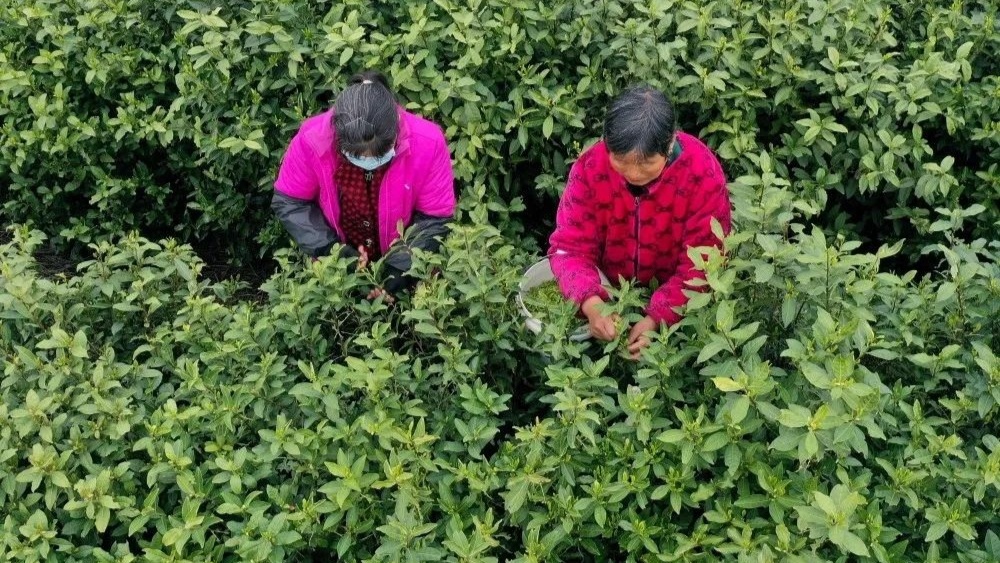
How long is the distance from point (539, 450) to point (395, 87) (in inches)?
68.4

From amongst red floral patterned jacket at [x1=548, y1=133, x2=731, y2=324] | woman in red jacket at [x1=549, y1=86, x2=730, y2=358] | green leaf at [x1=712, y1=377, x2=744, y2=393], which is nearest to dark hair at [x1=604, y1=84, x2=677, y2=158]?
woman in red jacket at [x1=549, y1=86, x2=730, y2=358]

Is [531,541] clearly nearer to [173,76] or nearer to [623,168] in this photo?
[623,168]

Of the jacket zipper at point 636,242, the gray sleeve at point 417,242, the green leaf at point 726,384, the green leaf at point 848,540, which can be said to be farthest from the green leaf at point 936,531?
the gray sleeve at point 417,242

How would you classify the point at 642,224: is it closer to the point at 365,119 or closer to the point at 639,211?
the point at 639,211

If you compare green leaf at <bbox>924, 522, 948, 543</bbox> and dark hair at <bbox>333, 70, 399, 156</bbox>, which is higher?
dark hair at <bbox>333, 70, 399, 156</bbox>

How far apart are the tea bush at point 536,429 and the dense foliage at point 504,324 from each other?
0.01 m

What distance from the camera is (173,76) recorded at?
14.0 ft

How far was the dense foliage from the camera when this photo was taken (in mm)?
2451

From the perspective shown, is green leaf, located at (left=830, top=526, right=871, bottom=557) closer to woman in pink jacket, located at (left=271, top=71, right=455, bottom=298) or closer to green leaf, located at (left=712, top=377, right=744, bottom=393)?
green leaf, located at (left=712, top=377, right=744, bottom=393)

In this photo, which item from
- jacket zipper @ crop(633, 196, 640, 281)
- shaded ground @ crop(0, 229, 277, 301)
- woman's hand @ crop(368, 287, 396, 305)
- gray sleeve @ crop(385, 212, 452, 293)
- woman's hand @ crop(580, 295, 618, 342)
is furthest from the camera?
shaded ground @ crop(0, 229, 277, 301)

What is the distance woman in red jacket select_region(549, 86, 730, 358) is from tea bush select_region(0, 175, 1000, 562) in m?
0.13

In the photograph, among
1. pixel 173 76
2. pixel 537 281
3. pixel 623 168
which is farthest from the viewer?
pixel 173 76

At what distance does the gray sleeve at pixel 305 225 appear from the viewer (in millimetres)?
3541

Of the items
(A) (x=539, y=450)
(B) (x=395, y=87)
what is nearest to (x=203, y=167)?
(B) (x=395, y=87)
